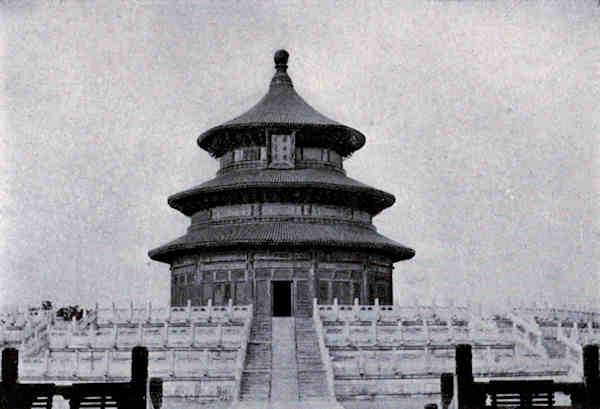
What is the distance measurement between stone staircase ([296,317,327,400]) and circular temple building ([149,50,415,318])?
10.4m

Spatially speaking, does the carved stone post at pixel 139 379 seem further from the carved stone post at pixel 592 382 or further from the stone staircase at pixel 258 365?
the stone staircase at pixel 258 365

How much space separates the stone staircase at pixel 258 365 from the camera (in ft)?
101

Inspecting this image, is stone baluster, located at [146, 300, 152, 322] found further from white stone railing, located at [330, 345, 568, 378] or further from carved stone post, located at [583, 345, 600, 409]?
carved stone post, located at [583, 345, 600, 409]

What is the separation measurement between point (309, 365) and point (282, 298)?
17349 millimetres

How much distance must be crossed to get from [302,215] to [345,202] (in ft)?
9.73

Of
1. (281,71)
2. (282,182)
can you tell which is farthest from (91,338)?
(281,71)

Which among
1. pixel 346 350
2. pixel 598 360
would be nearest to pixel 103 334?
pixel 346 350

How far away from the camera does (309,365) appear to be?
33219mm

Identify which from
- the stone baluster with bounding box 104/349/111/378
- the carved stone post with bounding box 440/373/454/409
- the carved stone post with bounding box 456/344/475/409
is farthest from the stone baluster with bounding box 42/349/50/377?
the carved stone post with bounding box 456/344/475/409

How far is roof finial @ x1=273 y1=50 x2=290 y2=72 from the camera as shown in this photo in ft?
199

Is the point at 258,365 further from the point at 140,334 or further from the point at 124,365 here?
the point at 140,334

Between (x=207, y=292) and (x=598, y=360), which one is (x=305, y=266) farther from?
(x=598, y=360)

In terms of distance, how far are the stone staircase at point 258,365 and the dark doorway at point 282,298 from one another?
1044 centimetres

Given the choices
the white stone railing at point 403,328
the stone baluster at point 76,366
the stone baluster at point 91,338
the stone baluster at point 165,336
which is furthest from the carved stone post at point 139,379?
the stone baluster at point 91,338
